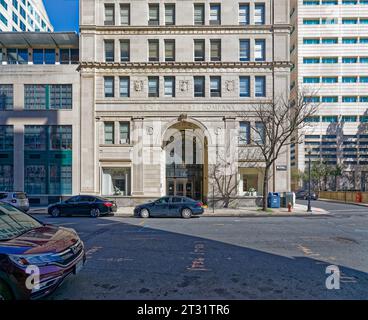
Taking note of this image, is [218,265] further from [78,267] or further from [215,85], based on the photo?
[215,85]

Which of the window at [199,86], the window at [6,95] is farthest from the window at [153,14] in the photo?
the window at [6,95]

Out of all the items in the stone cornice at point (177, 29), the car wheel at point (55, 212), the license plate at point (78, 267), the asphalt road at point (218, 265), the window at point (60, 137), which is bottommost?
the car wheel at point (55, 212)

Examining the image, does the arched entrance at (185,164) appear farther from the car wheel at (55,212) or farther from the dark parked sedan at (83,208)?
the car wheel at (55,212)

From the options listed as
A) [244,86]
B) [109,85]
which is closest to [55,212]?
[109,85]

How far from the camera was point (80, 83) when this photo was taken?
76.7ft

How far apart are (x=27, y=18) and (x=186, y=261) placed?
76724mm

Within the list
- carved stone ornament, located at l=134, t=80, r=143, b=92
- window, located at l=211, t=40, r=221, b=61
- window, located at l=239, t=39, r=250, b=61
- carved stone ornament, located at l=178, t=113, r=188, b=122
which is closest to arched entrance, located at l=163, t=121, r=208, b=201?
carved stone ornament, located at l=178, t=113, r=188, b=122

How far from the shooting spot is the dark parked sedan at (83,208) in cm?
1659

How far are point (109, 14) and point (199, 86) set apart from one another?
11203mm

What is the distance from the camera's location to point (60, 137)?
23.7 meters

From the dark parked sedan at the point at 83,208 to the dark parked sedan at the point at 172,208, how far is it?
2.36 metres
